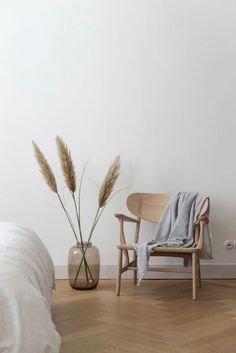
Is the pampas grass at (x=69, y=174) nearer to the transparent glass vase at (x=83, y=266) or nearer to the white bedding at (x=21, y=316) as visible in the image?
the transparent glass vase at (x=83, y=266)

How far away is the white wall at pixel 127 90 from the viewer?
15.2 feet

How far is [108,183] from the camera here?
425cm

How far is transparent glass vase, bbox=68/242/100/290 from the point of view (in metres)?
4.18

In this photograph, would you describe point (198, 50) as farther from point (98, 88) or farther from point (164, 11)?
point (98, 88)

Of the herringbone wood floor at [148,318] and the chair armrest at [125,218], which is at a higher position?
the chair armrest at [125,218]

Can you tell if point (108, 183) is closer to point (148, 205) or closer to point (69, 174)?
point (69, 174)

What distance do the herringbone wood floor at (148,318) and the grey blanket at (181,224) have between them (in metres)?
0.37

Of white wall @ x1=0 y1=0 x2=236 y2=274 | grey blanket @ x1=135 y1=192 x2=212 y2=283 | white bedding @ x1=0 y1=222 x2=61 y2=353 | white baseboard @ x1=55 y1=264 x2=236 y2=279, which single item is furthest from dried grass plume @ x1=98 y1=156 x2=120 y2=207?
white bedding @ x1=0 y1=222 x2=61 y2=353

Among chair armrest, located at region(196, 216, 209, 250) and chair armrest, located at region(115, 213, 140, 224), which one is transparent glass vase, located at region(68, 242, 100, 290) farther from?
chair armrest, located at region(196, 216, 209, 250)

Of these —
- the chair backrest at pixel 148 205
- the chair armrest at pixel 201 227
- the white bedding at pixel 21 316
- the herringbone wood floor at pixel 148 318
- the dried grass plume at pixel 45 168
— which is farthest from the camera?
the chair backrest at pixel 148 205

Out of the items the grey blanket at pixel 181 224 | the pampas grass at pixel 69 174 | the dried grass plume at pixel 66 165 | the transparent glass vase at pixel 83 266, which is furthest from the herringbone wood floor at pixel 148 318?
the dried grass plume at pixel 66 165

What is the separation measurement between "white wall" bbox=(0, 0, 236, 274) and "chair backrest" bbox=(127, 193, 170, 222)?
201mm

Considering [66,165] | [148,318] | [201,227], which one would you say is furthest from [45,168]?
[148,318]

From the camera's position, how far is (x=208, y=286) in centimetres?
430
